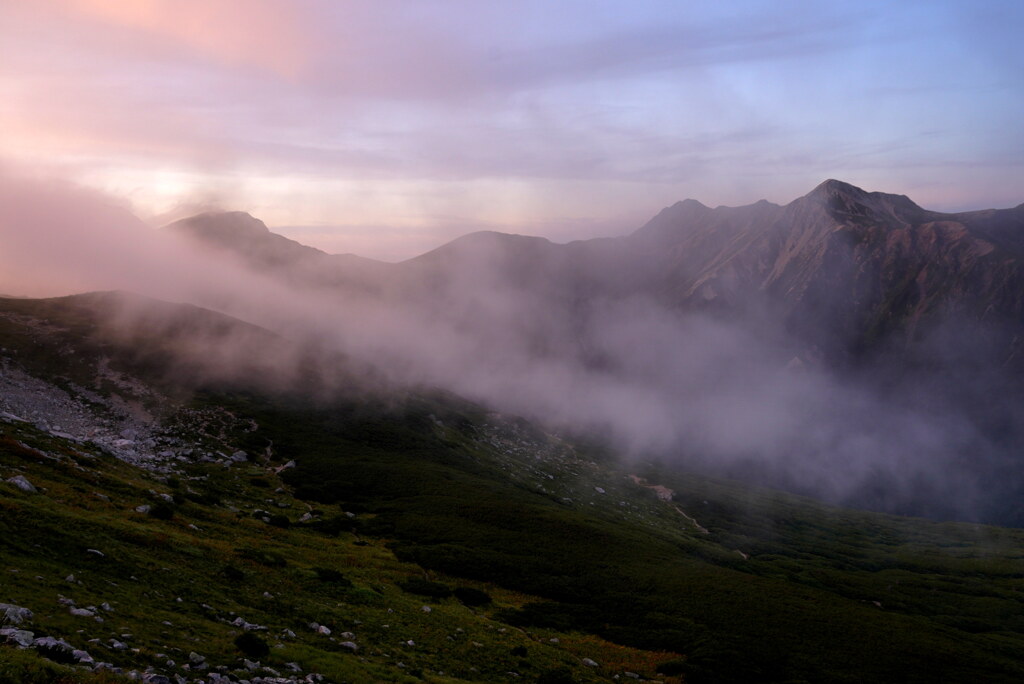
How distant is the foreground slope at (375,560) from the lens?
2953 centimetres

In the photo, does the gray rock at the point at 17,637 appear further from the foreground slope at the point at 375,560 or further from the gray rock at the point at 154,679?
the gray rock at the point at 154,679

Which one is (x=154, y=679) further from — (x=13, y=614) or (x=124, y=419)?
(x=124, y=419)

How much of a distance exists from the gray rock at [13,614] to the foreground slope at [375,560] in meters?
0.87

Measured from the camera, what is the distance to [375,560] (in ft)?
200

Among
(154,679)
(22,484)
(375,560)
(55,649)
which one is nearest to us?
(55,649)

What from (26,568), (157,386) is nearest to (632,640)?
(26,568)

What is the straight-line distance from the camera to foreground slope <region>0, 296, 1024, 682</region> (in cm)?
2953

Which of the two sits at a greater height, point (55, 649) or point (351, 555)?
point (55, 649)

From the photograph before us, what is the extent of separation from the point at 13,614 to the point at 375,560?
43.1 m

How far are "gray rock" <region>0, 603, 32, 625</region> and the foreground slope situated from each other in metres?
→ 0.87

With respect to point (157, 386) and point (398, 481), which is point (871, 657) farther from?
point (157, 386)

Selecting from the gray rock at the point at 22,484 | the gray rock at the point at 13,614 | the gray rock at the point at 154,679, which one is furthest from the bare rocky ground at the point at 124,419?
the gray rock at the point at 154,679

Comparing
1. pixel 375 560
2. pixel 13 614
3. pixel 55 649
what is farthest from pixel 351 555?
pixel 55 649

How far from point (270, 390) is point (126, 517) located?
9390 centimetres
